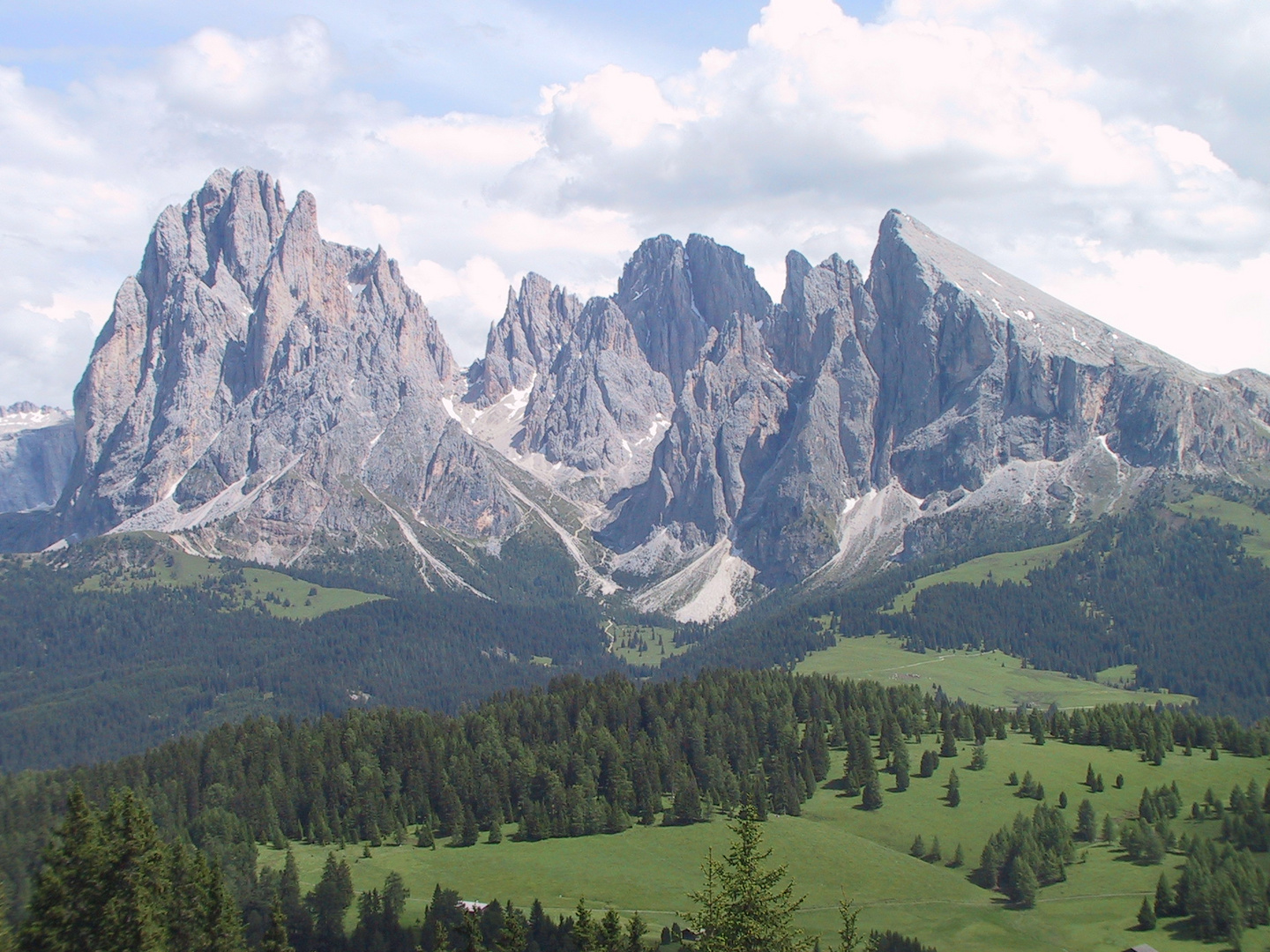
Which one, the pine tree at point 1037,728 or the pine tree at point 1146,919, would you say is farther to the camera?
the pine tree at point 1037,728

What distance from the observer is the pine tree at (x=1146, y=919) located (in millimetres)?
117938

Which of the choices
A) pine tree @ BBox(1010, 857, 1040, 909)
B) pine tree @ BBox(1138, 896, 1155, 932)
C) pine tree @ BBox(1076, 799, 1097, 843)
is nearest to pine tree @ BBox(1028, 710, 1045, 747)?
pine tree @ BBox(1076, 799, 1097, 843)

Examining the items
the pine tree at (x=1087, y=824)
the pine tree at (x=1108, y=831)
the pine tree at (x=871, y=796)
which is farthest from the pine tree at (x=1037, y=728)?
the pine tree at (x=871, y=796)

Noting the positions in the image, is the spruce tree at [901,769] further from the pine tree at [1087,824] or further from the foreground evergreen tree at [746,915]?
the foreground evergreen tree at [746,915]

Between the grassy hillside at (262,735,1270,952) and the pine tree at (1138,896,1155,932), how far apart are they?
1.30 m

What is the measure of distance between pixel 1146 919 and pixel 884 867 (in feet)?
91.4

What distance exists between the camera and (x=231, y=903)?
61.6 metres

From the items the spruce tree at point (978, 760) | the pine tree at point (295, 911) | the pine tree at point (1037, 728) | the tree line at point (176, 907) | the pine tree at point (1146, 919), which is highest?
the tree line at point (176, 907)

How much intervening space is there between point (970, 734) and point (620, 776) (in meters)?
58.0

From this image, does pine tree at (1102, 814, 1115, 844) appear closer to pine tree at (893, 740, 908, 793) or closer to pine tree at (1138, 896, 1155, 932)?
pine tree at (1138, 896, 1155, 932)

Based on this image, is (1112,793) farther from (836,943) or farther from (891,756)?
(836,943)

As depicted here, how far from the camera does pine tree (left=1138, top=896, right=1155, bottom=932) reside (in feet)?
387

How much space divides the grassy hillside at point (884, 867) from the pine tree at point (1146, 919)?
130 centimetres

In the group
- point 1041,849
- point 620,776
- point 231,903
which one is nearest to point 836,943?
point 1041,849
